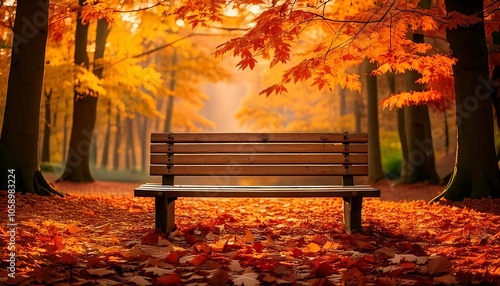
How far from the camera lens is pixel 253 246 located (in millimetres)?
4566

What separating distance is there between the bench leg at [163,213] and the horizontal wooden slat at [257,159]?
0.53 m

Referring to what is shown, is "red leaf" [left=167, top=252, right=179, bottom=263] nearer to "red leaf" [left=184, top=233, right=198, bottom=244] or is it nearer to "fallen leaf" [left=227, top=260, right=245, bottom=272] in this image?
"fallen leaf" [left=227, top=260, right=245, bottom=272]

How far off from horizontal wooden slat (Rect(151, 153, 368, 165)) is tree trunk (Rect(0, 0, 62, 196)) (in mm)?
2684

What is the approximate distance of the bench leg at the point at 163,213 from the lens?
5293mm

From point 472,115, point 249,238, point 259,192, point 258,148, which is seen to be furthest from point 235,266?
point 472,115

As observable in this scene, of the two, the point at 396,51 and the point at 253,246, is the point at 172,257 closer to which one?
the point at 253,246

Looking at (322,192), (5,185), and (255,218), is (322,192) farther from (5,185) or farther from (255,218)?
(5,185)

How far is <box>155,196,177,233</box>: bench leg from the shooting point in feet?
17.4

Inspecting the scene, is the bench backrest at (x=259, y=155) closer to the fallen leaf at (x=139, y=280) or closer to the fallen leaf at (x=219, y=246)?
the fallen leaf at (x=219, y=246)

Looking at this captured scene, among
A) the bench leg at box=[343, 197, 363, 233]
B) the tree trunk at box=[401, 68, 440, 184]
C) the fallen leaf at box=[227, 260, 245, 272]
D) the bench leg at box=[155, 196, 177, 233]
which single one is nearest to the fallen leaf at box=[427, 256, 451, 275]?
the fallen leaf at box=[227, 260, 245, 272]

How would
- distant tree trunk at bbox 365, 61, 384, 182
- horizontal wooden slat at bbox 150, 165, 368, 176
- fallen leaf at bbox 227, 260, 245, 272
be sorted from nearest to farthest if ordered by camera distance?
fallen leaf at bbox 227, 260, 245, 272 → horizontal wooden slat at bbox 150, 165, 368, 176 → distant tree trunk at bbox 365, 61, 384, 182

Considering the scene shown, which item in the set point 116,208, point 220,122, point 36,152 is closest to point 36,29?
point 36,152

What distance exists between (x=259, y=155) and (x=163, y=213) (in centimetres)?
126

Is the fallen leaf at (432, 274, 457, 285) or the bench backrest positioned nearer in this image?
the fallen leaf at (432, 274, 457, 285)
